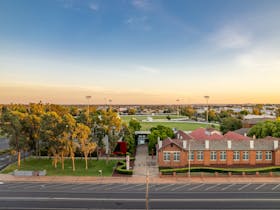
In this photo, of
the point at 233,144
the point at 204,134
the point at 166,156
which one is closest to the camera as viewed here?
the point at 166,156

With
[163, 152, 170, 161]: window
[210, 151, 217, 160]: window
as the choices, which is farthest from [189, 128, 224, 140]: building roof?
[163, 152, 170, 161]: window

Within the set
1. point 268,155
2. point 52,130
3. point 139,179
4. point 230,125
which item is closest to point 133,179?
point 139,179

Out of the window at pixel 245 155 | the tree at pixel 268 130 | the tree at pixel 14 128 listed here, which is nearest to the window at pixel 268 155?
the window at pixel 245 155

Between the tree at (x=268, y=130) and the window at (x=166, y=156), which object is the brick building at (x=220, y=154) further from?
the tree at (x=268, y=130)

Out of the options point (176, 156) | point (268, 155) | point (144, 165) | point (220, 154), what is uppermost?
point (220, 154)

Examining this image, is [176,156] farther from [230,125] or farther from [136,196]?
[230,125]

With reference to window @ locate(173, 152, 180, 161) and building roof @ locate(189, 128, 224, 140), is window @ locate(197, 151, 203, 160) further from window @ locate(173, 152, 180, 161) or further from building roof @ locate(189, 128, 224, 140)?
building roof @ locate(189, 128, 224, 140)
